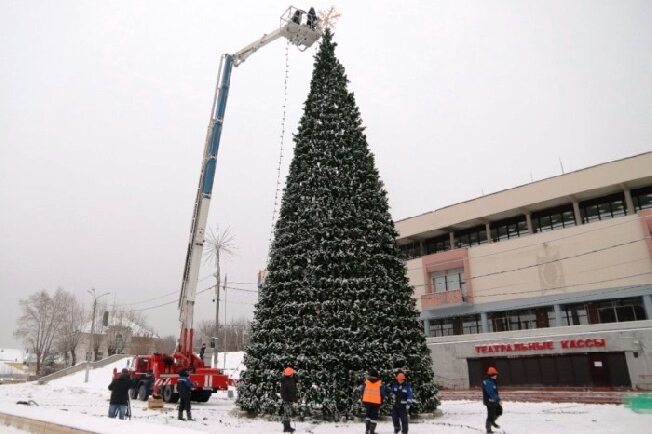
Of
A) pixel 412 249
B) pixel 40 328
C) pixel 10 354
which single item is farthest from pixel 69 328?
pixel 10 354

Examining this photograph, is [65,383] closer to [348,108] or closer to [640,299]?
[348,108]

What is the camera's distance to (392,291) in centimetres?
1392

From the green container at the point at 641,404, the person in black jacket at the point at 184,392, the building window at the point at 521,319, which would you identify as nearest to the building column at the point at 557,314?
the building window at the point at 521,319

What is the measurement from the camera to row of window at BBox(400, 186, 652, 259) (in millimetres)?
31302

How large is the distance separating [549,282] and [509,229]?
6307mm

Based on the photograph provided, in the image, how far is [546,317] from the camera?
32.4 m

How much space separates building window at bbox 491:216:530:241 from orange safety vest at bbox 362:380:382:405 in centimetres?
2813

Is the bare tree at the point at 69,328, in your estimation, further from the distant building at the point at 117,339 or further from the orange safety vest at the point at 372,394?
the orange safety vest at the point at 372,394

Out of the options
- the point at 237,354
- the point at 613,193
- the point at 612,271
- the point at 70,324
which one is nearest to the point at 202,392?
the point at 612,271

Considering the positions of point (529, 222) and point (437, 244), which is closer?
point (529, 222)

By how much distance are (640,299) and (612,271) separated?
2241 mm

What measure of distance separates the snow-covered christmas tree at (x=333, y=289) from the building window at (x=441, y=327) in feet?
82.6

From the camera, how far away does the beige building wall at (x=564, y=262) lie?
93.4ft

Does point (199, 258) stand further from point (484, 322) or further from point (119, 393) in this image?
A: point (484, 322)
